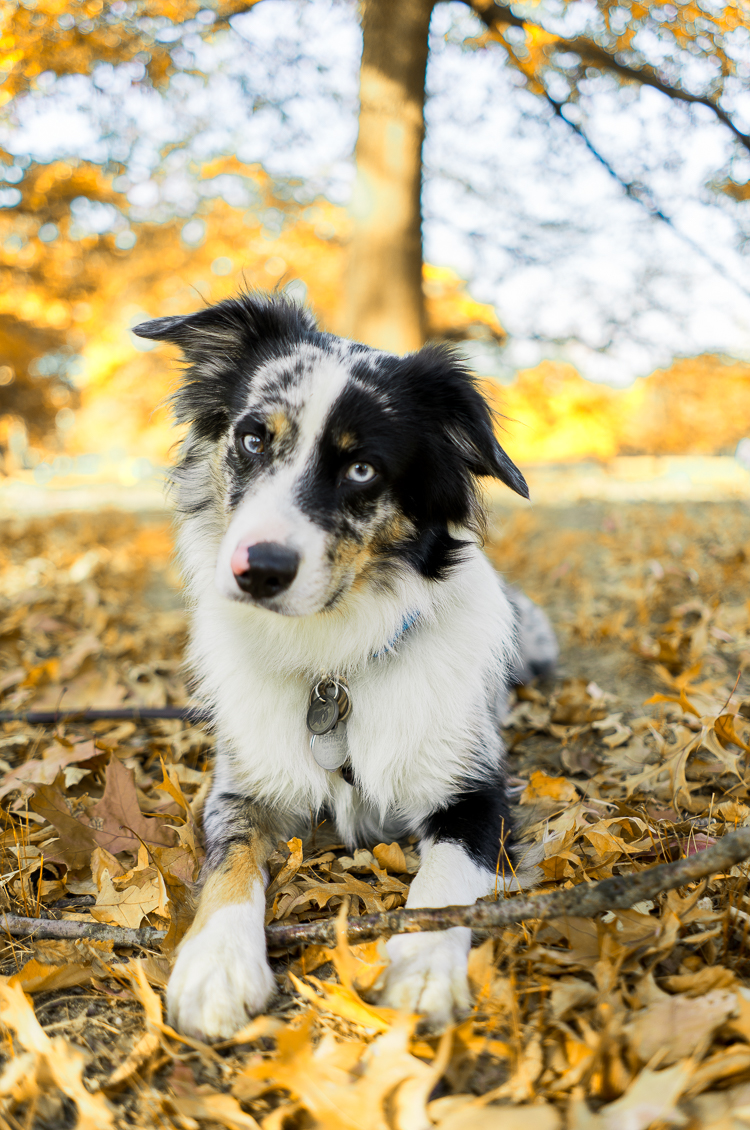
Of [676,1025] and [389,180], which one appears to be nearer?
[676,1025]

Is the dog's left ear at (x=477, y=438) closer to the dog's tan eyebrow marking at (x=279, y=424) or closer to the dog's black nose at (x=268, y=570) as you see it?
the dog's tan eyebrow marking at (x=279, y=424)

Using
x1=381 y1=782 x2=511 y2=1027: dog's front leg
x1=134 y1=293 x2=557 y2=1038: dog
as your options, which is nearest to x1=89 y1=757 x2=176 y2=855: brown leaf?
x1=134 y1=293 x2=557 y2=1038: dog

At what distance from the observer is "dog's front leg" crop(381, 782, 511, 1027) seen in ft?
5.61

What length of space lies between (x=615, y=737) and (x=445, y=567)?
133 centimetres

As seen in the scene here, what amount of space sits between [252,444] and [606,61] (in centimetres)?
836

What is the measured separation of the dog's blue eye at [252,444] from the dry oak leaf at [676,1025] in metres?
2.06

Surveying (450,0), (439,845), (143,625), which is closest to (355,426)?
(439,845)

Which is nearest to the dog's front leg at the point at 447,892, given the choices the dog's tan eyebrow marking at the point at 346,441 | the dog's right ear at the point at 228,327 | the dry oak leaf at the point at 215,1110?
the dry oak leaf at the point at 215,1110

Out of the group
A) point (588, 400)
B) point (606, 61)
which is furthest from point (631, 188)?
point (588, 400)

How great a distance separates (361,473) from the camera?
2619mm

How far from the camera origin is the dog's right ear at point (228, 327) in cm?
296

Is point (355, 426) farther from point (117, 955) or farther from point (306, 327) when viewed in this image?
point (117, 955)

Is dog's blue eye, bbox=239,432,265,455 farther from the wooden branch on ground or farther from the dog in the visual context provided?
the wooden branch on ground

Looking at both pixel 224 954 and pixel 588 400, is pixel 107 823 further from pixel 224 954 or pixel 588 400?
pixel 588 400
